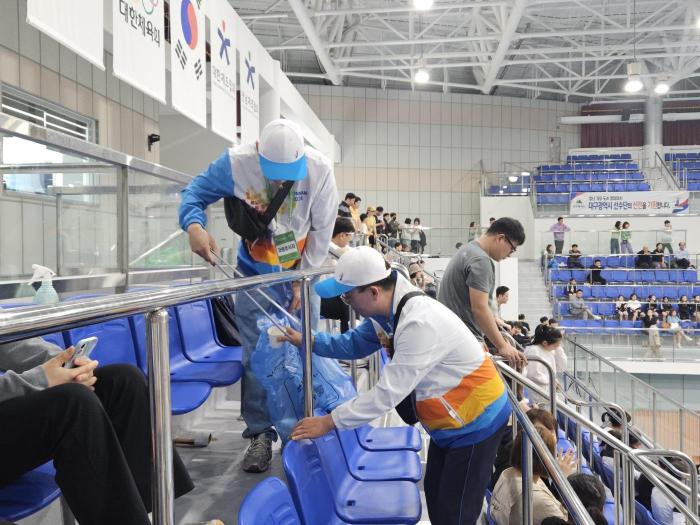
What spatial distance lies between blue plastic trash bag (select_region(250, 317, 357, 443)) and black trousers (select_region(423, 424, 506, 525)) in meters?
0.49

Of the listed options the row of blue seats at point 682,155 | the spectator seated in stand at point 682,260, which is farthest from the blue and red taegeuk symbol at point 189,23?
the row of blue seats at point 682,155

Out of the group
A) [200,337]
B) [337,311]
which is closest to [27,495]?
[200,337]

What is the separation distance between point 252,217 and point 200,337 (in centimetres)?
94

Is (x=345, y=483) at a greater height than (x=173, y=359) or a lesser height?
lesser

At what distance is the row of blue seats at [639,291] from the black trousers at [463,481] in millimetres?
12301

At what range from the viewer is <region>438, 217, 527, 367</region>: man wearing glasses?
3.45 m

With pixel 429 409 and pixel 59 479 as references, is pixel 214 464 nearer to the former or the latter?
pixel 429 409

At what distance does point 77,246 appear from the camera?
3.51 meters

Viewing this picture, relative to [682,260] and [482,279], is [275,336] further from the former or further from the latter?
[682,260]

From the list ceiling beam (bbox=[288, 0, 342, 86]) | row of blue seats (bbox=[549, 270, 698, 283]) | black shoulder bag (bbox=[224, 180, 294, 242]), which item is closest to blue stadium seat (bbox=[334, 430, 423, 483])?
black shoulder bag (bbox=[224, 180, 294, 242])

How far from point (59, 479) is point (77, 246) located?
2510 mm

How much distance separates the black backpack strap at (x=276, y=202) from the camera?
252 cm

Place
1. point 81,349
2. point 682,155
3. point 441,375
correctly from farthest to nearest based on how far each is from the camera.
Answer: point 682,155 < point 441,375 < point 81,349

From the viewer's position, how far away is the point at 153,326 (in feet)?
3.54
